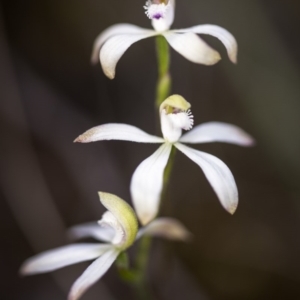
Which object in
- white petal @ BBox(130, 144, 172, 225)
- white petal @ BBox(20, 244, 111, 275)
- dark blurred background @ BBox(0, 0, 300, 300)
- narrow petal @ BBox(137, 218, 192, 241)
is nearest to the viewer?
white petal @ BBox(130, 144, 172, 225)

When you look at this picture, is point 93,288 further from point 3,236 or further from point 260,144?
point 260,144

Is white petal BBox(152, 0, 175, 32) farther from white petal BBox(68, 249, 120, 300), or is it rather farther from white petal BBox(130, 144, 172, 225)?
white petal BBox(68, 249, 120, 300)

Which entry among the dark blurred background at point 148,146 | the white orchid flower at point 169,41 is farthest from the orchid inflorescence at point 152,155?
the dark blurred background at point 148,146

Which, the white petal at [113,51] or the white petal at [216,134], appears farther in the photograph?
the white petal at [216,134]

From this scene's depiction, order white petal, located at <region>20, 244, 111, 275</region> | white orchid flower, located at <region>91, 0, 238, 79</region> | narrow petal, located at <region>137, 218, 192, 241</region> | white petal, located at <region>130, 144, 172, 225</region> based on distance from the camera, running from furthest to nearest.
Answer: narrow petal, located at <region>137, 218, 192, 241</region>
white petal, located at <region>20, 244, 111, 275</region>
white orchid flower, located at <region>91, 0, 238, 79</region>
white petal, located at <region>130, 144, 172, 225</region>

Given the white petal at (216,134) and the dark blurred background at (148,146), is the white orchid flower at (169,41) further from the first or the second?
the dark blurred background at (148,146)

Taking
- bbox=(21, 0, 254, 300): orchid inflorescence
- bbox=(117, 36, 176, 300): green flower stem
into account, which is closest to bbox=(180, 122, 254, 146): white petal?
bbox=(21, 0, 254, 300): orchid inflorescence

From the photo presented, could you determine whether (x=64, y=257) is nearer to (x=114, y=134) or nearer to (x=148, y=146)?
(x=114, y=134)
